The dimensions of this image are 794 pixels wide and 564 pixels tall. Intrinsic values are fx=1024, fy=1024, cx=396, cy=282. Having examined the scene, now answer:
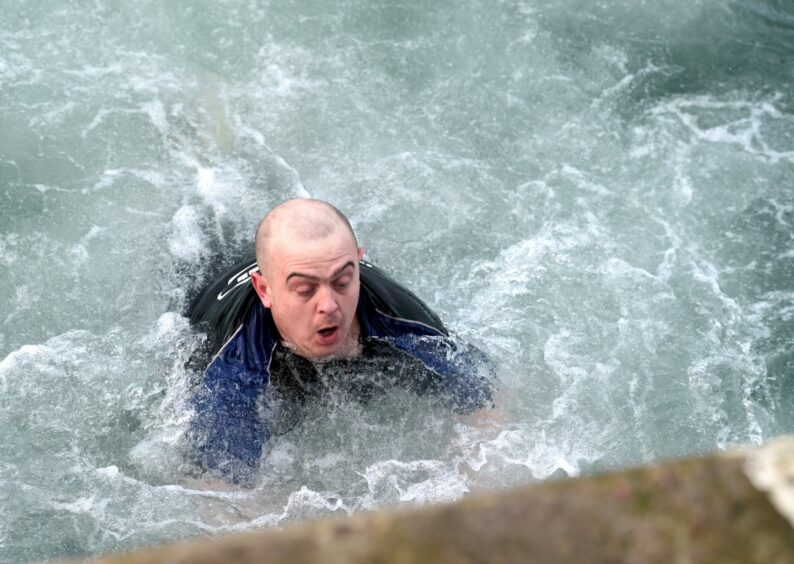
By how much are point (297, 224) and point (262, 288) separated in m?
0.35

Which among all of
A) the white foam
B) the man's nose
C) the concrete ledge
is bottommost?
the white foam

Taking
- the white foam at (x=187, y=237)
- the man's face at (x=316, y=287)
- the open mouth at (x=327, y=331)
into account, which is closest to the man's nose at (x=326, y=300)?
the man's face at (x=316, y=287)

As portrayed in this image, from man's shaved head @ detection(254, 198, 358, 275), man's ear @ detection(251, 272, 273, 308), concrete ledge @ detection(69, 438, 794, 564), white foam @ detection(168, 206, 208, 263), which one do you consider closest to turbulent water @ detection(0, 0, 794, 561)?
white foam @ detection(168, 206, 208, 263)

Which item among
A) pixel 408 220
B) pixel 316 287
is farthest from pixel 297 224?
pixel 408 220

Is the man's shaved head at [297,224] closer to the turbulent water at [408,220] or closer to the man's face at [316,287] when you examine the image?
the man's face at [316,287]

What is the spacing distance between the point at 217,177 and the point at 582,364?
2563 millimetres

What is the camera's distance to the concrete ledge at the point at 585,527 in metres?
1.20

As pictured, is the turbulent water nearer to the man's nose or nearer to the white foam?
the white foam

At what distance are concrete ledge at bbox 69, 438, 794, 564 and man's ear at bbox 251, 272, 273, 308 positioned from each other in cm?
326

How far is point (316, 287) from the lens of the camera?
14.0ft

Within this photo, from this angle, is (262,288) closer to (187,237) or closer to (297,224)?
(297,224)

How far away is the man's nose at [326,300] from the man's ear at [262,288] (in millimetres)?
316

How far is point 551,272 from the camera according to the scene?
237 inches

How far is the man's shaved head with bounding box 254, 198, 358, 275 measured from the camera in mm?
4324
